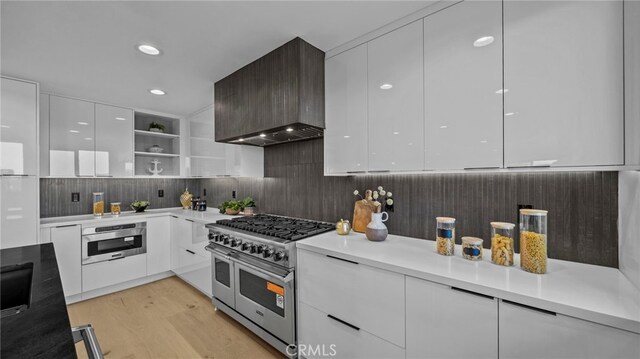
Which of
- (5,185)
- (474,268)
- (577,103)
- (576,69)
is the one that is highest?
(576,69)

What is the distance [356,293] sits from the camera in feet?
4.87

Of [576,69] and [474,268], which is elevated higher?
[576,69]

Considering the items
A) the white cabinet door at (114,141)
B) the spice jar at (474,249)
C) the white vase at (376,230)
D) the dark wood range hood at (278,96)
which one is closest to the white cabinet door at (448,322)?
the spice jar at (474,249)

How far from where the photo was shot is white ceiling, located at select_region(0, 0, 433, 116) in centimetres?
151

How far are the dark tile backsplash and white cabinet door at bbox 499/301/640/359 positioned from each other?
2.04ft

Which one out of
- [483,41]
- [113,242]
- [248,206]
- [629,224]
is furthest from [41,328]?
[113,242]

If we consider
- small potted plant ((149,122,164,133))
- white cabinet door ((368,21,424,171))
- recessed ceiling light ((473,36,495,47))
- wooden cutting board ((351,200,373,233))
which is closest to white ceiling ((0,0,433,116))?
white cabinet door ((368,21,424,171))

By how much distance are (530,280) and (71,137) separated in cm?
444

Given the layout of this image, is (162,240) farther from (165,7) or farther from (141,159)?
(165,7)

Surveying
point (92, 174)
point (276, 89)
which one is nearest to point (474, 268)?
point (276, 89)

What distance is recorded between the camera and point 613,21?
106 cm

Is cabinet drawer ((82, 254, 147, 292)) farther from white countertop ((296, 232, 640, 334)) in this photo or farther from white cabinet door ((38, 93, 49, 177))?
white countertop ((296, 232, 640, 334))

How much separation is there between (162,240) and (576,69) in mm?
4281

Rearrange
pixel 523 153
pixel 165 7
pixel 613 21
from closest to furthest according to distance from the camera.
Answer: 1. pixel 613 21
2. pixel 523 153
3. pixel 165 7
